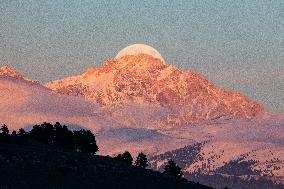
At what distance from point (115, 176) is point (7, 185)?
1625 inches

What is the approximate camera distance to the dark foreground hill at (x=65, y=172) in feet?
478

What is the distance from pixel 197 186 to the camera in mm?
193750

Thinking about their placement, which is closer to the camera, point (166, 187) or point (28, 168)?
point (28, 168)

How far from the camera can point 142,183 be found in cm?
17312

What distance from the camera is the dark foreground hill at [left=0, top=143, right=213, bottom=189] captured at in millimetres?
145625

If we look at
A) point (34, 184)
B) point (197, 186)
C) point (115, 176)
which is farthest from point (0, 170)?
point (197, 186)

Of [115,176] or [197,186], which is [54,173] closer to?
[115,176]

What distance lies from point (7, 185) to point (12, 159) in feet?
84.2

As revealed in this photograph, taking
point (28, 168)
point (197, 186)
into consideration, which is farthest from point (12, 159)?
point (197, 186)

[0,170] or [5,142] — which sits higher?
[5,142]

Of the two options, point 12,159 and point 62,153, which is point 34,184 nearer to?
point 12,159

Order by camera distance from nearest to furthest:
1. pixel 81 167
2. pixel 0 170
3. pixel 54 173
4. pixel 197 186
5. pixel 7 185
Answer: pixel 7 185, pixel 0 170, pixel 54 173, pixel 81 167, pixel 197 186

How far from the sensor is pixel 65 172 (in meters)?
159

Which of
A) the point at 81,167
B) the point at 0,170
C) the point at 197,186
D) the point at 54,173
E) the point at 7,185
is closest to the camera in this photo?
the point at 7,185
